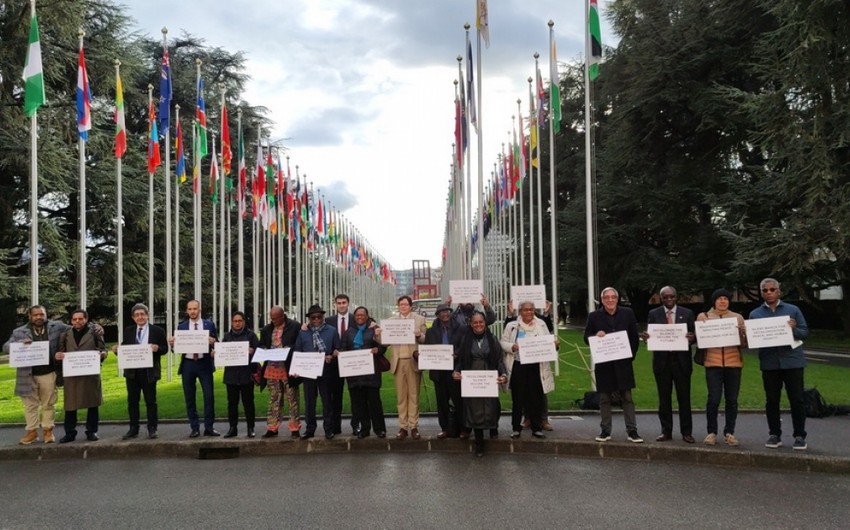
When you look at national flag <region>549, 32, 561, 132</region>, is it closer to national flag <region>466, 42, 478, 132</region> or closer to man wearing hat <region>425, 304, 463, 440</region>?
national flag <region>466, 42, 478, 132</region>

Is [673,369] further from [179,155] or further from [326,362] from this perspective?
[179,155]

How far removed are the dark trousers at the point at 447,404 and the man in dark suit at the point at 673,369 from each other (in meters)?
2.77

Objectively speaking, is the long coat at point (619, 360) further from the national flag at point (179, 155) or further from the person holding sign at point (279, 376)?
the national flag at point (179, 155)

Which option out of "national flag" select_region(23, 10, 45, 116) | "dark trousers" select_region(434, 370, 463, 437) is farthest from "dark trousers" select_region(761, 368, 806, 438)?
"national flag" select_region(23, 10, 45, 116)

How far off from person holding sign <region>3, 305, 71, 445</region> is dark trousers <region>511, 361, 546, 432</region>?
687 centimetres

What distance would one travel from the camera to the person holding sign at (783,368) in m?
8.91

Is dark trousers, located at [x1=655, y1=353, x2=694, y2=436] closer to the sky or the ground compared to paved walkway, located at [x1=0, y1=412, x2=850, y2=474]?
closer to the sky

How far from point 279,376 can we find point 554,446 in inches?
162

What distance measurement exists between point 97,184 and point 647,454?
31.6m

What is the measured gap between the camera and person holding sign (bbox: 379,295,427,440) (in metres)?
10.1

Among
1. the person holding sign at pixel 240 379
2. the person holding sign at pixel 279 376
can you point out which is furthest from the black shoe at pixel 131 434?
the person holding sign at pixel 279 376

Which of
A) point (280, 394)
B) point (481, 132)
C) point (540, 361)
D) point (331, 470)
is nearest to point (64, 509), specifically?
point (331, 470)

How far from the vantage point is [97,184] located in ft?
110

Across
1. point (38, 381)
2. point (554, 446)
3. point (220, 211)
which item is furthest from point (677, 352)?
point (220, 211)
